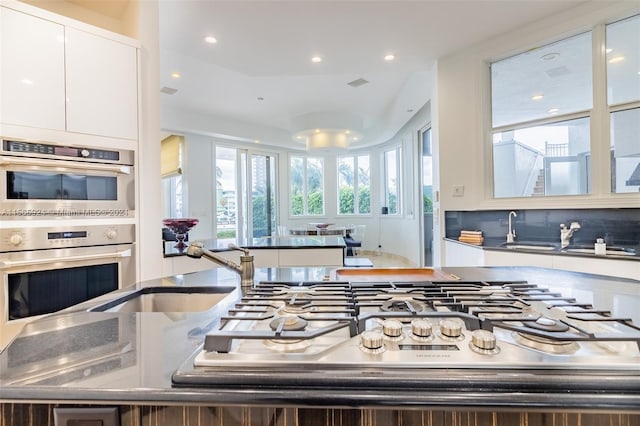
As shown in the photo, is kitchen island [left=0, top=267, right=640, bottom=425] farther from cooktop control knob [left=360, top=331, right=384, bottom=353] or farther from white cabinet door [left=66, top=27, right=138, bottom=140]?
white cabinet door [left=66, top=27, right=138, bottom=140]

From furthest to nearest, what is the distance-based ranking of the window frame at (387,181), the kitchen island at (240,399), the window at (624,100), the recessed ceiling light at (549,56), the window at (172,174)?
the window frame at (387,181)
the window at (172,174)
the recessed ceiling light at (549,56)
the window at (624,100)
the kitchen island at (240,399)

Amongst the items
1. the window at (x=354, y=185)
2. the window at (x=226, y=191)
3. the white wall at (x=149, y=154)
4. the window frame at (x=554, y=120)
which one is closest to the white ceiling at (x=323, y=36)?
the window frame at (x=554, y=120)

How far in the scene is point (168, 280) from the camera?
1394 mm

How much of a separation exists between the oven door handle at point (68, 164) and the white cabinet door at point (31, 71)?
18 centimetres

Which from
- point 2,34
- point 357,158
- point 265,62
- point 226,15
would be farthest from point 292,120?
point 2,34

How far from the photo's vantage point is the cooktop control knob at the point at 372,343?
1.92ft

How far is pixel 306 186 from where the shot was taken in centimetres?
866

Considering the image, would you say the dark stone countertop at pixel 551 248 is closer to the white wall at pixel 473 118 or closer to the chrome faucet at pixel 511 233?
the chrome faucet at pixel 511 233

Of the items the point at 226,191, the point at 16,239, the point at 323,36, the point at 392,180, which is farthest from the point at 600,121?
the point at 226,191

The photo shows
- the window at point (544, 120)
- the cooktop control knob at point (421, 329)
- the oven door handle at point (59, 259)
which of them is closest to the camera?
the cooktop control knob at point (421, 329)

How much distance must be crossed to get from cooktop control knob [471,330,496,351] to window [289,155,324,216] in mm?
7947

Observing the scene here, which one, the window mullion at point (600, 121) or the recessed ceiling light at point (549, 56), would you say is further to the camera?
the recessed ceiling light at point (549, 56)

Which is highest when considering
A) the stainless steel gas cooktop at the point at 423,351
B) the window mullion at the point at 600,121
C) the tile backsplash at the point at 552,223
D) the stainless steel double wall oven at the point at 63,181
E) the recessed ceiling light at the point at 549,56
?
the recessed ceiling light at the point at 549,56

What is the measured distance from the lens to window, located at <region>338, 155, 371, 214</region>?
27.8ft
